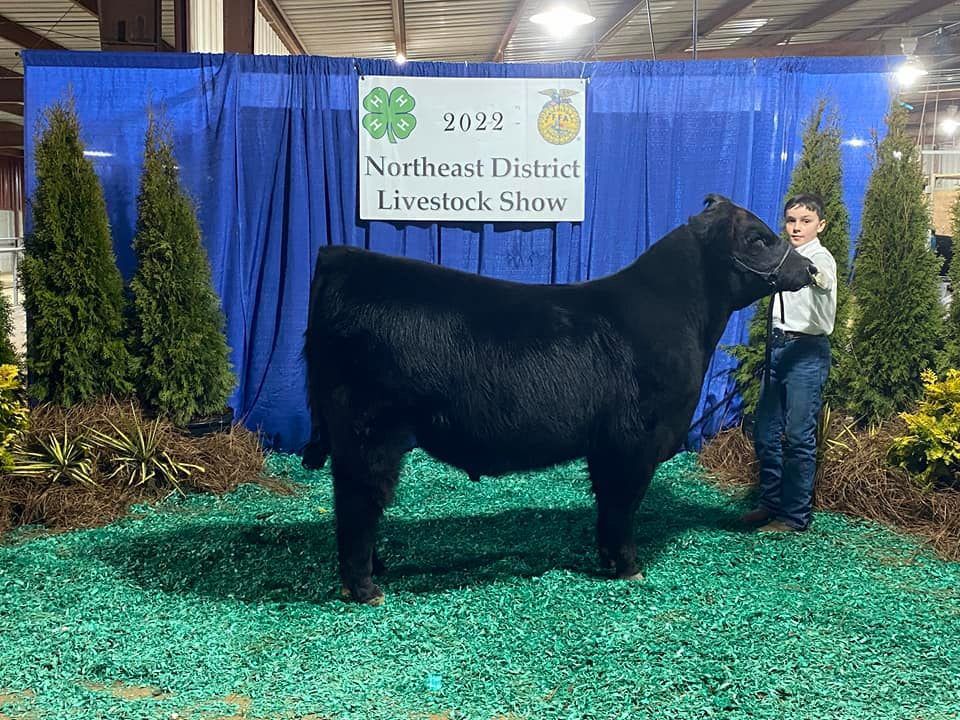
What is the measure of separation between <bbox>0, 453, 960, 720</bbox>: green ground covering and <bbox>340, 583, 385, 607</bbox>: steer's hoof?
0.21 ft

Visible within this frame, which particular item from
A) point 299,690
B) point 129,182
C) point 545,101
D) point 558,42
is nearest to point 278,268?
point 129,182

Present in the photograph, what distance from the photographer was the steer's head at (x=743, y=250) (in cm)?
367

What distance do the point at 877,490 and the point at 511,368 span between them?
258cm

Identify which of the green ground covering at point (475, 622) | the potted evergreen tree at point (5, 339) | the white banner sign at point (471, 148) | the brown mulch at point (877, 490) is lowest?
the green ground covering at point (475, 622)

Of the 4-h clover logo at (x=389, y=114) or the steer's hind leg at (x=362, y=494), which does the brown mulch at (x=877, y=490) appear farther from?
the 4-h clover logo at (x=389, y=114)

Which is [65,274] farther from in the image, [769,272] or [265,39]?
[265,39]

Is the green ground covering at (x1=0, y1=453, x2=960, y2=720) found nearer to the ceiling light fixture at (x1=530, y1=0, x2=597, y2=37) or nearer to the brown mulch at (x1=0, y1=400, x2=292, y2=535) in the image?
the brown mulch at (x1=0, y1=400, x2=292, y2=535)

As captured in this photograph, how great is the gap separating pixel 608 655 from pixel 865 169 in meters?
4.35

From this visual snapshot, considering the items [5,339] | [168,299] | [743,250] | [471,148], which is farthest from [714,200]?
[5,339]

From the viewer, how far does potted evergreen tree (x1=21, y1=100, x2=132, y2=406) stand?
4938 millimetres

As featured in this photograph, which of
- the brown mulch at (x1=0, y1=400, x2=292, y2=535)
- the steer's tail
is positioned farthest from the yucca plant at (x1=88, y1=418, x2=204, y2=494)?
the steer's tail

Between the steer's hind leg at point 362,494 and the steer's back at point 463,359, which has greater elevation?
the steer's back at point 463,359

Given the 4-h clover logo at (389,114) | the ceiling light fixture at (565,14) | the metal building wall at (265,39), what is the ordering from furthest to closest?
the metal building wall at (265,39), the ceiling light fixture at (565,14), the 4-h clover logo at (389,114)

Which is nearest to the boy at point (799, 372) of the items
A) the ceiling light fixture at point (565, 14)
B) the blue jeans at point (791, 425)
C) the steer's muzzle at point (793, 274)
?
the blue jeans at point (791, 425)
